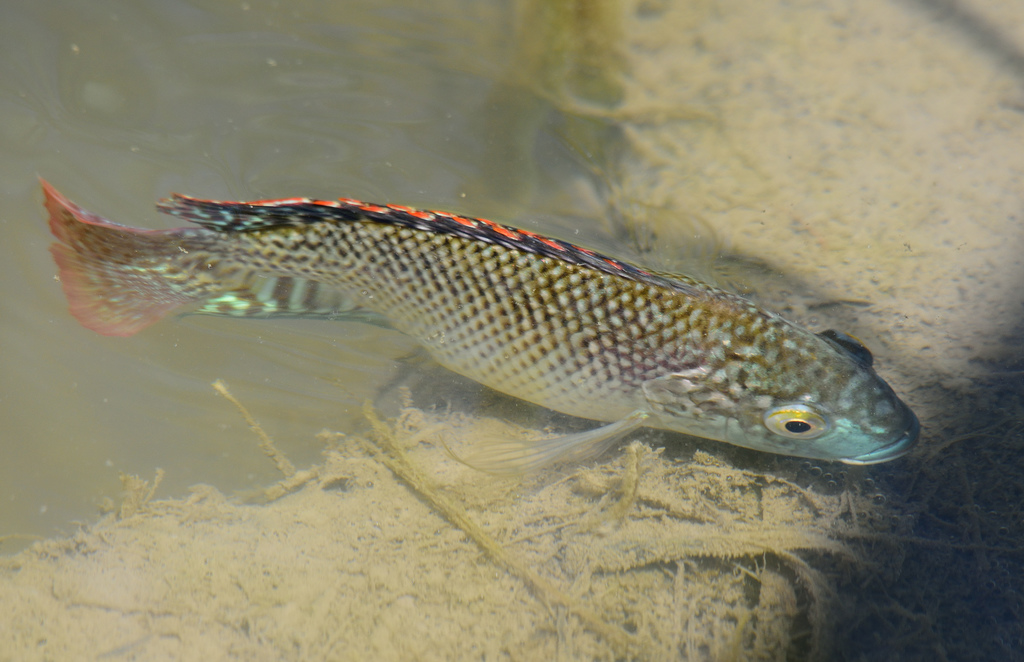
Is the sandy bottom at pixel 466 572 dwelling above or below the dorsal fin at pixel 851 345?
below

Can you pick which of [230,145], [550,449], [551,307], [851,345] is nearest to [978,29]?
[851,345]

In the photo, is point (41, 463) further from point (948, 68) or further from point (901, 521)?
point (948, 68)

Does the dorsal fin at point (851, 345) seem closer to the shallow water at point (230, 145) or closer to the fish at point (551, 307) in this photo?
the fish at point (551, 307)

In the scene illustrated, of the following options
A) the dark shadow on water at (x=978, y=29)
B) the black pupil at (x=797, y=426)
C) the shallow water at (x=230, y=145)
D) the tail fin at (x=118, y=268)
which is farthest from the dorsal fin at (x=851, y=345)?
the tail fin at (x=118, y=268)

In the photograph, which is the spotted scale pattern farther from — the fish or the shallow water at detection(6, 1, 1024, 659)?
the shallow water at detection(6, 1, 1024, 659)

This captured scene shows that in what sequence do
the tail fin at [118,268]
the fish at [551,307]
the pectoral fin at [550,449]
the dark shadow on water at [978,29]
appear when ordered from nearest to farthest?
the dark shadow on water at [978,29], the fish at [551,307], the tail fin at [118,268], the pectoral fin at [550,449]

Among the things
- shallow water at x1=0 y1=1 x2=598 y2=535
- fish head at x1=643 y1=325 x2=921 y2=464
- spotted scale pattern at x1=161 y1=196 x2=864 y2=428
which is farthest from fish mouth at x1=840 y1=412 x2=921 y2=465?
shallow water at x1=0 y1=1 x2=598 y2=535
